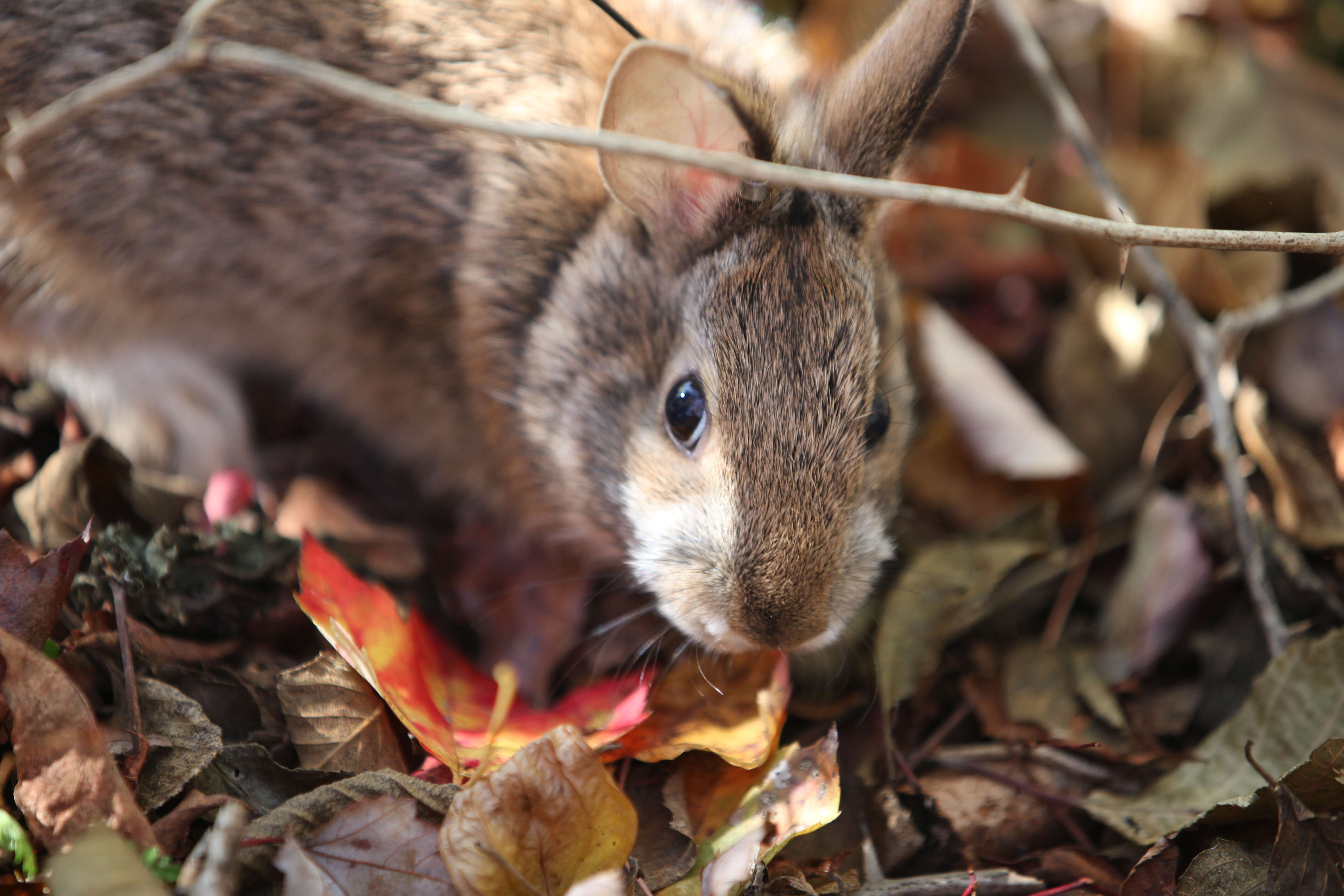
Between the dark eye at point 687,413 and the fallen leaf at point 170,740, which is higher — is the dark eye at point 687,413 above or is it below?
above

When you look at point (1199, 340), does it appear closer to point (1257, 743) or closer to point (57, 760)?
point (1257, 743)

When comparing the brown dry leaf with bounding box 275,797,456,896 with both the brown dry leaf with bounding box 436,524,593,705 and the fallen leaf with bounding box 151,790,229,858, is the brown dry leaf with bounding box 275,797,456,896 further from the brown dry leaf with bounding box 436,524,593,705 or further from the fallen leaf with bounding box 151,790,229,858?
the brown dry leaf with bounding box 436,524,593,705

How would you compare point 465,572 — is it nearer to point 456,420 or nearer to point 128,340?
point 456,420

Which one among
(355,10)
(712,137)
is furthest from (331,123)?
(712,137)

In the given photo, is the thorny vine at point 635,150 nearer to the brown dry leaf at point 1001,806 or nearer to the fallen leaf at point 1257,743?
the fallen leaf at point 1257,743

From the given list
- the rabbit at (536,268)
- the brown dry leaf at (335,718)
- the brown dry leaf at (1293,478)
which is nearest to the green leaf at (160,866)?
the brown dry leaf at (335,718)
